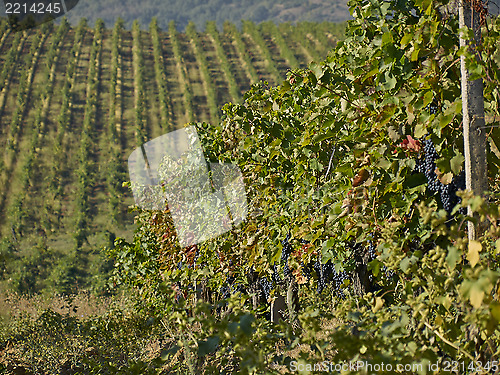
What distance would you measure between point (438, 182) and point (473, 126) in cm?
31

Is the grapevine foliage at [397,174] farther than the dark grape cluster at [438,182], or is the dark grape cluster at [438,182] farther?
the dark grape cluster at [438,182]

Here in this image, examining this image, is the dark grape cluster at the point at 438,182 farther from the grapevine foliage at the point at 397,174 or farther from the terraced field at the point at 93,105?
A: the terraced field at the point at 93,105

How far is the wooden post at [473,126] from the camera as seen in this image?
5.24ft

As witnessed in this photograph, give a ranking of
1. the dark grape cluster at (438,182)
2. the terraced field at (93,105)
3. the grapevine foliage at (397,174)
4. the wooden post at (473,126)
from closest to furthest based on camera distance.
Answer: the grapevine foliage at (397,174)
the wooden post at (473,126)
the dark grape cluster at (438,182)
the terraced field at (93,105)

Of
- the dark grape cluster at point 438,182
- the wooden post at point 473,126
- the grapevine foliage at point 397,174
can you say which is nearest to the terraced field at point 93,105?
the grapevine foliage at point 397,174

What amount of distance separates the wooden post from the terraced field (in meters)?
13.5

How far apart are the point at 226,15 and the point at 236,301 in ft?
554

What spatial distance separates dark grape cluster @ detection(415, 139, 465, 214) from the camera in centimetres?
180

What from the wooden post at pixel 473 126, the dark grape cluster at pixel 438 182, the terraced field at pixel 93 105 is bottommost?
the terraced field at pixel 93 105

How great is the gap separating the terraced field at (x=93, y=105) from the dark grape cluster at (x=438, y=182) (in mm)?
13284

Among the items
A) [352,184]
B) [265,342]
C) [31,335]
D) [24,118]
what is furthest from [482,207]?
[24,118]

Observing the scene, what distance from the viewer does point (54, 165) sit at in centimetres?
2019

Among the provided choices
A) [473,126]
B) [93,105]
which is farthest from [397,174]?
[93,105]

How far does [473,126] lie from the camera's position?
160cm
